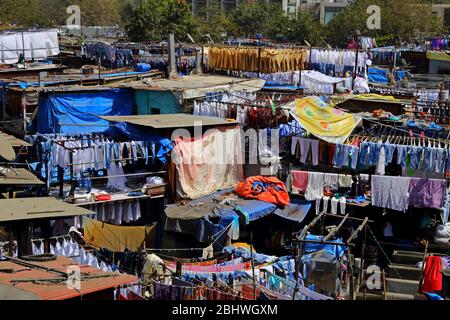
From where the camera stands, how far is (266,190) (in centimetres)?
1795

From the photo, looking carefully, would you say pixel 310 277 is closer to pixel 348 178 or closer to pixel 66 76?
pixel 348 178

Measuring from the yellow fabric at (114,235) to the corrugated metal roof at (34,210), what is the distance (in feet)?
14.2

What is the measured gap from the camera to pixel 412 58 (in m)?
37.9

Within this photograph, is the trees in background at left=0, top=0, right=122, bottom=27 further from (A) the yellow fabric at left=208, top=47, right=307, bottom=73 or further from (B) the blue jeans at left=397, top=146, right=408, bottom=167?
(B) the blue jeans at left=397, top=146, right=408, bottom=167

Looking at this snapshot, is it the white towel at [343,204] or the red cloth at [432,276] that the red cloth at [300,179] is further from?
the red cloth at [432,276]

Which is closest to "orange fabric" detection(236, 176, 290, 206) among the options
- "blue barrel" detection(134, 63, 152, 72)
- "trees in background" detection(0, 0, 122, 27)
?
"blue barrel" detection(134, 63, 152, 72)

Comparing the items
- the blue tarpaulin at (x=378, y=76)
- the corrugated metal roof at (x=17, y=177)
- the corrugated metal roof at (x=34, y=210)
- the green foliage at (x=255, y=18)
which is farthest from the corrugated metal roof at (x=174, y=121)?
the green foliage at (x=255, y=18)

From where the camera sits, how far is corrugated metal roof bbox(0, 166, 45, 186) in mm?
14672

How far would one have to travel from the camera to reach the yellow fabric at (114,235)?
16.4m

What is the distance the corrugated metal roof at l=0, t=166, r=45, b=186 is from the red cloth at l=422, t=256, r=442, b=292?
7.92m

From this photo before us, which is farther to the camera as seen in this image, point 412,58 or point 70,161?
point 412,58
